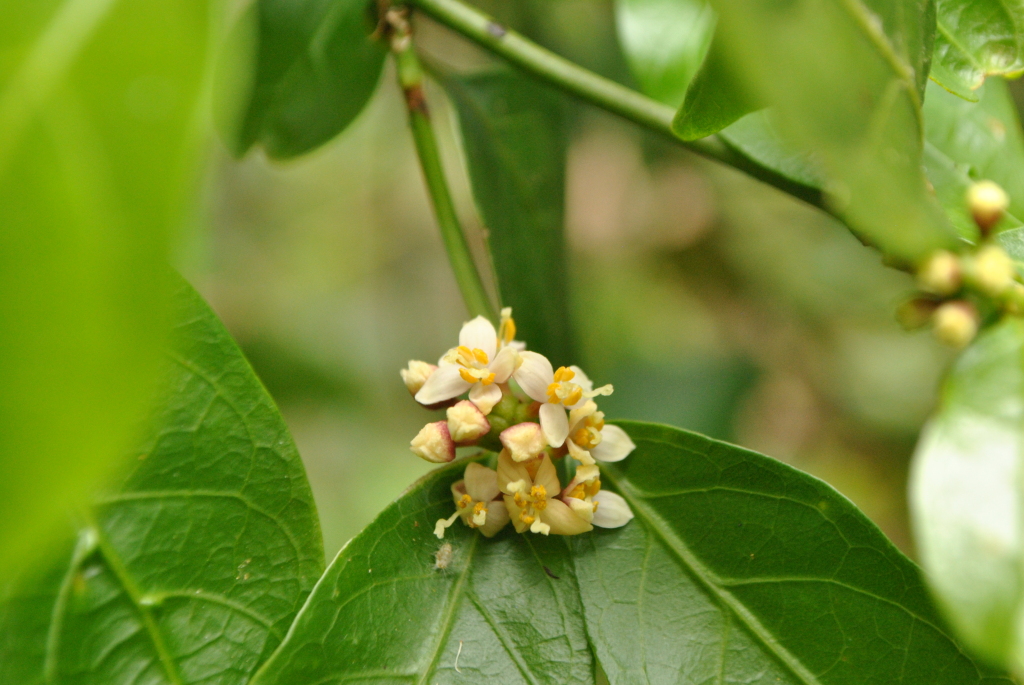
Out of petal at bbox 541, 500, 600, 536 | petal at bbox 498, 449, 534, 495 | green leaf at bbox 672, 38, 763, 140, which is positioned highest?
green leaf at bbox 672, 38, 763, 140

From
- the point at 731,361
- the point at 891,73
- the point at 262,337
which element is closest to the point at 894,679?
the point at 891,73

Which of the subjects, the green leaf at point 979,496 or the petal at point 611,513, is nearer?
the green leaf at point 979,496

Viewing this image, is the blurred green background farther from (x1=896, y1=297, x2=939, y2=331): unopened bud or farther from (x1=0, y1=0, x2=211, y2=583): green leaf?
(x1=0, y1=0, x2=211, y2=583): green leaf

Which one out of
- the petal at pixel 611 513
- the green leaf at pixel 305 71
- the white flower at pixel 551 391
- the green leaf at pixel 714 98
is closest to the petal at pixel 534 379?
the white flower at pixel 551 391

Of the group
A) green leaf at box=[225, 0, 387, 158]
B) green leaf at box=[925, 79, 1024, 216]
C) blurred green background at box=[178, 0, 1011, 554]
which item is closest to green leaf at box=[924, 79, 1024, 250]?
green leaf at box=[925, 79, 1024, 216]

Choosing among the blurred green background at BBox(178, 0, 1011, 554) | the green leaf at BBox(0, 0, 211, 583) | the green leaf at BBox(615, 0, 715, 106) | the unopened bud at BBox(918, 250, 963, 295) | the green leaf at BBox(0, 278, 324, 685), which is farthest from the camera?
the blurred green background at BBox(178, 0, 1011, 554)

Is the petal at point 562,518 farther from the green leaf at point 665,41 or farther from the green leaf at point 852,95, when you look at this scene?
the green leaf at point 665,41
